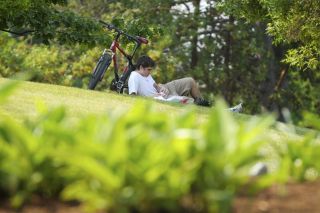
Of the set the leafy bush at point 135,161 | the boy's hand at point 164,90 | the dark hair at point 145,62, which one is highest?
the leafy bush at point 135,161

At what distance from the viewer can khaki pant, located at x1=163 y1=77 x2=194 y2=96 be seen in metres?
13.3

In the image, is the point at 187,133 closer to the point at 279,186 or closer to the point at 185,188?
the point at 185,188

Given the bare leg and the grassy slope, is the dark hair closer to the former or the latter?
the bare leg

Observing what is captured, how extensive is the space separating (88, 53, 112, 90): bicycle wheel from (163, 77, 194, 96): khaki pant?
1.24 meters

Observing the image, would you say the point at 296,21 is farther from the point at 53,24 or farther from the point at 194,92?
the point at 53,24

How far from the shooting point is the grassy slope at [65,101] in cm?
702

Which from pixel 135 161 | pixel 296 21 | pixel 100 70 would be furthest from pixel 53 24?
pixel 135 161

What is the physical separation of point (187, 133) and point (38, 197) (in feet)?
2.35

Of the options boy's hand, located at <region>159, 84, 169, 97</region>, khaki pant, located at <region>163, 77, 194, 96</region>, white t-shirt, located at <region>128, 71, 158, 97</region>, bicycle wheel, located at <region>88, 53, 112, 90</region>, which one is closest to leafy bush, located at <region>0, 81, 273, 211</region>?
white t-shirt, located at <region>128, 71, 158, 97</region>

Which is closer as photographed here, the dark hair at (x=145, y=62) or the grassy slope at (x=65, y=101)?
the grassy slope at (x=65, y=101)

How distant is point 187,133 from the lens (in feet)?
10.3

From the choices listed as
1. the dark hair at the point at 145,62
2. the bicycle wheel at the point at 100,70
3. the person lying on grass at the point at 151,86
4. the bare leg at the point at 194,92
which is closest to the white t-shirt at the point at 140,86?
the person lying on grass at the point at 151,86

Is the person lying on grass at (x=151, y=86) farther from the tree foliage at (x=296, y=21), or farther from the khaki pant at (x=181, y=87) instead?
the tree foliage at (x=296, y=21)

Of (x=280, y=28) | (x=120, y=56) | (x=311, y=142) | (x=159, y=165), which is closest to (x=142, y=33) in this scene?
(x=280, y=28)
